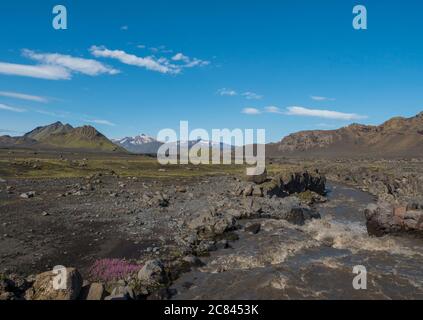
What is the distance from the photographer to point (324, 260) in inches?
1382

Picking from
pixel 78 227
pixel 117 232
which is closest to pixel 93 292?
pixel 117 232

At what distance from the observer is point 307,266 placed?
109 ft

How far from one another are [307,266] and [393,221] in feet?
59.9

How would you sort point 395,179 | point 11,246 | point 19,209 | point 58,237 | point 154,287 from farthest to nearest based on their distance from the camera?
point 395,179 < point 19,209 < point 58,237 < point 11,246 < point 154,287

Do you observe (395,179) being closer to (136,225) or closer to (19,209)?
(136,225)

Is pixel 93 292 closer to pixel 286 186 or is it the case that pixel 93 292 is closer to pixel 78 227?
pixel 78 227

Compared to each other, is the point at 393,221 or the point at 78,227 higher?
the point at 393,221

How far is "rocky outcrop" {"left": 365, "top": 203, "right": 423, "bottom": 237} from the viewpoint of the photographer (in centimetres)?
4406

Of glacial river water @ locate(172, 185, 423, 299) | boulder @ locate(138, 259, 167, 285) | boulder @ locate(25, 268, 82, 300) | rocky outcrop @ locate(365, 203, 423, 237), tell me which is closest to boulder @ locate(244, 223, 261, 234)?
glacial river water @ locate(172, 185, 423, 299)

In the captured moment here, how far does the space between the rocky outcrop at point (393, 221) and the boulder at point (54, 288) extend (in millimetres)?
36207

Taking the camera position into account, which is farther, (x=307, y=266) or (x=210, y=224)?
(x=210, y=224)

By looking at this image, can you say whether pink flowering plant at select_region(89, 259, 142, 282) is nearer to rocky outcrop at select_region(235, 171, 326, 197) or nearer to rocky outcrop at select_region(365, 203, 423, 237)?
rocky outcrop at select_region(365, 203, 423, 237)

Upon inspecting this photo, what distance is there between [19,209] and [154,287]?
31.6 metres
